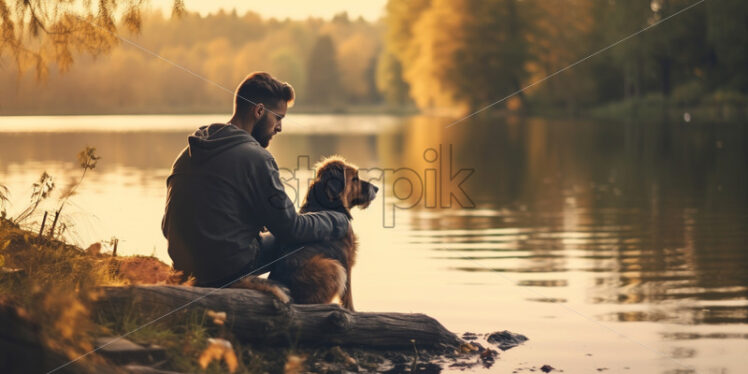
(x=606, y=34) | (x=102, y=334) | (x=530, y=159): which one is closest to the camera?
(x=102, y=334)

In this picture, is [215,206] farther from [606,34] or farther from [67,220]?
[606,34]

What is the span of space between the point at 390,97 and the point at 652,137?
57.2m

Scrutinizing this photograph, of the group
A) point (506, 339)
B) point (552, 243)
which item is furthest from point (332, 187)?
point (552, 243)

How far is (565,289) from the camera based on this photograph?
7.92 metres

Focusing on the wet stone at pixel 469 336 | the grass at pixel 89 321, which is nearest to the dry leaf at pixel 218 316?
the grass at pixel 89 321

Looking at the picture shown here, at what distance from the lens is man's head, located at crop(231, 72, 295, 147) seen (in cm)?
536

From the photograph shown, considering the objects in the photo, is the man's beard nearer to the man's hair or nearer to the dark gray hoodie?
the man's hair

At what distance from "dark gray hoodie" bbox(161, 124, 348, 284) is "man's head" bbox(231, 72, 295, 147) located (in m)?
0.16

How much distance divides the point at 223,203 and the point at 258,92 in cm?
76

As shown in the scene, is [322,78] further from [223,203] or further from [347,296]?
[223,203]

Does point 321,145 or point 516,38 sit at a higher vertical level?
point 516,38

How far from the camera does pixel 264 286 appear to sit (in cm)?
532

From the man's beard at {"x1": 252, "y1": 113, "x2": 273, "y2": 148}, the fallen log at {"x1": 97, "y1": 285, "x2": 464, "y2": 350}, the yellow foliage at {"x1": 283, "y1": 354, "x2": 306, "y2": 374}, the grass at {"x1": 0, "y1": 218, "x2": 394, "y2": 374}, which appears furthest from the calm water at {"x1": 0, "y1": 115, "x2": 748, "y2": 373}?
the man's beard at {"x1": 252, "y1": 113, "x2": 273, "y2": 148}

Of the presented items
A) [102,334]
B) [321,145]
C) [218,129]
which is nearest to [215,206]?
[218,129]
